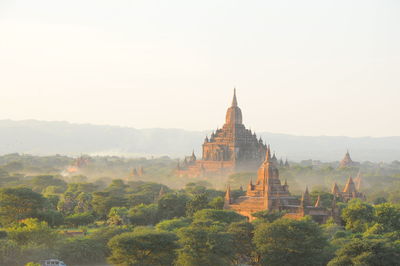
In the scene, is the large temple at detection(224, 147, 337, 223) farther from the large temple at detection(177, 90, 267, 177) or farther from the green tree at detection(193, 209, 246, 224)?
the large temple at detection(177, 90, 267, 177)

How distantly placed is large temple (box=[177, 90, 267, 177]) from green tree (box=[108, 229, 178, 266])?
278ft

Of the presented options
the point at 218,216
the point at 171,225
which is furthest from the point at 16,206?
the point at 218,216

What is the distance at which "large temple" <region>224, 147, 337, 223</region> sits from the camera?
3049 inches

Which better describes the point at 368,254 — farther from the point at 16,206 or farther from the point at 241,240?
the point at 16,206

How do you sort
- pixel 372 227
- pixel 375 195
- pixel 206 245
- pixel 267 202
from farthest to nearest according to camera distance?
pixel 375 195, pixel 267 202, pixel 372 227, pixel 206 245

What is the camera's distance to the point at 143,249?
175 feet

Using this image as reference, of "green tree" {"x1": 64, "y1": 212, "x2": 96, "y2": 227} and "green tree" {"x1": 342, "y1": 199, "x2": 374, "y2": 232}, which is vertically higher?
"green tree" {"x1": 342, "y1": 199, "x2": 374, "y2": 232}

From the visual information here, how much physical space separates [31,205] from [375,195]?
67.4 meters

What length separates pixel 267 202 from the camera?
8100 centimetres

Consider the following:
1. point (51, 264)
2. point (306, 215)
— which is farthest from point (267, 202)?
point (51, 264)

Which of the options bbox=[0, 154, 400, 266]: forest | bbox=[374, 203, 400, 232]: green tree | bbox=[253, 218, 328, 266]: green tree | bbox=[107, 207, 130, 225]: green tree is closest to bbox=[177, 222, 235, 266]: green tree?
bbox=[0, 154, 400, 266]: forest

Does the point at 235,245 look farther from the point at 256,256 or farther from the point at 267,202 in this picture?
the point at 267,202

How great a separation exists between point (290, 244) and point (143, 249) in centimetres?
1281

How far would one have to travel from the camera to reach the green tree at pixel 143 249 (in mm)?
53250
